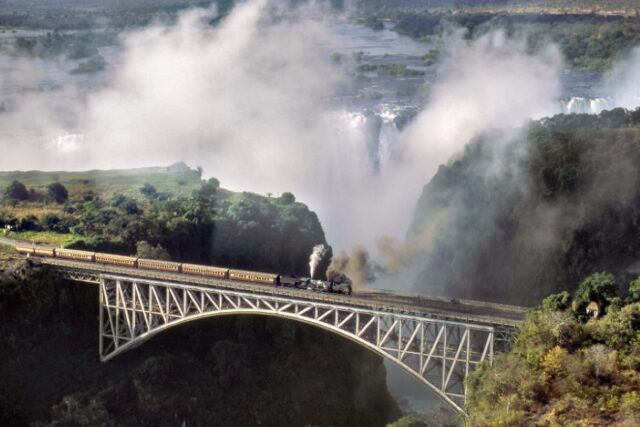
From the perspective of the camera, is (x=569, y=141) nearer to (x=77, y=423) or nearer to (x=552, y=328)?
(x=552, y=328)

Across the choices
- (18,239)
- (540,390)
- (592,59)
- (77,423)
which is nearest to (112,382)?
(77,423)

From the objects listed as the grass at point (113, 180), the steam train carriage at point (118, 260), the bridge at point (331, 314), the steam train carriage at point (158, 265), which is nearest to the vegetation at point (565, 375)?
the bridge at point (331, 314)

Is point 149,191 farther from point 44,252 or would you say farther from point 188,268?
point 188,268

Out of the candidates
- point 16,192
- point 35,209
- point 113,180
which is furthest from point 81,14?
point 35,209

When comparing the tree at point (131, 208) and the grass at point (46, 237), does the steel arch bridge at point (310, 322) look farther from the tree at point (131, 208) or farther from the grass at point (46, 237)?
the tree at point (131, 208)

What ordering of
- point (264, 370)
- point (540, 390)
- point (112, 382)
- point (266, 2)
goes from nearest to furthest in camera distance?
point (540, 390) → point (112, 382) → point (264, 370) → point (266, 2)

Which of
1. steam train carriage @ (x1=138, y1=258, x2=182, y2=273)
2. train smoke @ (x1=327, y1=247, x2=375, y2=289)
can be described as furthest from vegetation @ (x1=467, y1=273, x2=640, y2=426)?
steam train carriage @ (x1=138, y1=258, x2=182, y2=273)

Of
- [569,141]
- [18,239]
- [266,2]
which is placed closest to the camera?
[18,239]
